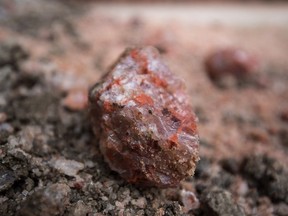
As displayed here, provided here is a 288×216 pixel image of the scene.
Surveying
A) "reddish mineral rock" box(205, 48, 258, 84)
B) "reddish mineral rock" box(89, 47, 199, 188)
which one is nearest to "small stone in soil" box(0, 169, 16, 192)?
"reddish mineral rock" box(89, 47, 199, 188)

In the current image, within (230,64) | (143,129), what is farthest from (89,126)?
(230,64)

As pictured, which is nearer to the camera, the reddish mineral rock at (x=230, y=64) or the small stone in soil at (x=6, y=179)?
the small stone in soil at (x=6, y=179)

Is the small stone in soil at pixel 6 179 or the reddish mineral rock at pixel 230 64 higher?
the reddish mineral rock at pixel 230 64

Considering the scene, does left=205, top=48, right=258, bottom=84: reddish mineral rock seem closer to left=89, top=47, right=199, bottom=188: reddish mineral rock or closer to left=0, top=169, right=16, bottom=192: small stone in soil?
left=89, top=47, right=199, bottom=188: reddish mineral rock

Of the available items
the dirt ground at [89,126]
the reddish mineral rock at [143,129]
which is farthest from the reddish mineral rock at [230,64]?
the reddish mineral rock at [143,129]

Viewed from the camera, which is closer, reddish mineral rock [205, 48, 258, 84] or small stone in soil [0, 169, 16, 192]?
small stone in soil [0, 169, 16, 192]

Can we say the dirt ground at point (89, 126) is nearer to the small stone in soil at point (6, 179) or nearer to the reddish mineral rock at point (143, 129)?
the small stone in soil at point (6, 179)

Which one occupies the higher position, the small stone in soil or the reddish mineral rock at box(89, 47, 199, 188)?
the reddish mineral rock at box(89, 47, 199, 188)

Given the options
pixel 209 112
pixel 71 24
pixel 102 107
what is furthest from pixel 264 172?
pixel 71 24
